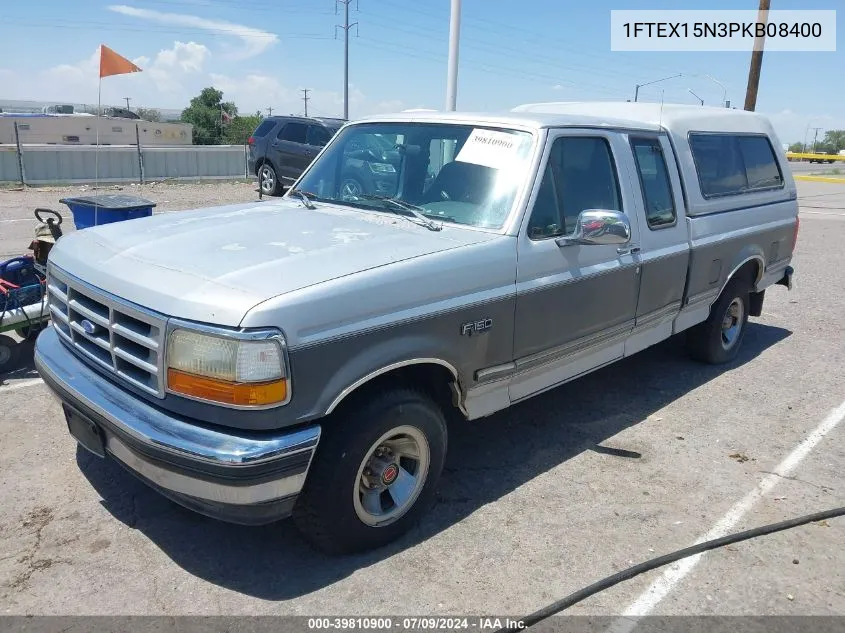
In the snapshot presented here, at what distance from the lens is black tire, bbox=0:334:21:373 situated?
508cm

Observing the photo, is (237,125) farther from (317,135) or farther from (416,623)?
(416,623)

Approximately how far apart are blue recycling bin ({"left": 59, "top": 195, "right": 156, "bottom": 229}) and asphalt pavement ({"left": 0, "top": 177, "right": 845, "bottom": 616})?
141cm

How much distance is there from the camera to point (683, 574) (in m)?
3.24

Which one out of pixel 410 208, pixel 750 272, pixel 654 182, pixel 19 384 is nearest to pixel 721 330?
pixel 750 272

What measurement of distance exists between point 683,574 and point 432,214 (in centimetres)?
222

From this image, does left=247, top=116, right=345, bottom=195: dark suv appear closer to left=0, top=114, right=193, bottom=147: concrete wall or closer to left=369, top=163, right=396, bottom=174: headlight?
left=369, top=163, right=396, bottom=174: headlight

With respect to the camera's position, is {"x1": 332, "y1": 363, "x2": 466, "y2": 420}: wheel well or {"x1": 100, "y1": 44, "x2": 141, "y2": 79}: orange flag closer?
{"x1": 332, "y1": 363, "x2": 466, "y2": 420}: wheel well

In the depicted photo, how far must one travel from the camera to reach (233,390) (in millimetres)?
2697

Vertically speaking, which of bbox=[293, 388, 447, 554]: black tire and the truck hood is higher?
the truck hood

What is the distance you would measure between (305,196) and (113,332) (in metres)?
1.85

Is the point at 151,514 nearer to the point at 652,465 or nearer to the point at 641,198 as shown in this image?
the point at 652,465

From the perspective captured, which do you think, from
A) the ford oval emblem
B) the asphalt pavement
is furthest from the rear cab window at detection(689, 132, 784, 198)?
the ford oval emblem

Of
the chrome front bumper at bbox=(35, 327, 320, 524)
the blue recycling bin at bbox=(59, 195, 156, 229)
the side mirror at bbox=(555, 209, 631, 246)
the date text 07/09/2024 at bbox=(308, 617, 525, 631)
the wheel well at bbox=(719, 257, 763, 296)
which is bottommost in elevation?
the date text 07/09/2024 at bbox=(308, 617, 525, 631)

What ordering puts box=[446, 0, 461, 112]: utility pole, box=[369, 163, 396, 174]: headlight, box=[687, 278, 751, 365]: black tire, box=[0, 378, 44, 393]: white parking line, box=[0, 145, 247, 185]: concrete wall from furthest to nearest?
box=[0, 145, 247, 185]: concrete wall → box=[446, 0, 461, 112]: utility pole → box=[687, 278, 751, 365]: black tire → box=[0, 378, 44, 393]: white parking line → box=[369, 163, 396, 174]: headlight
